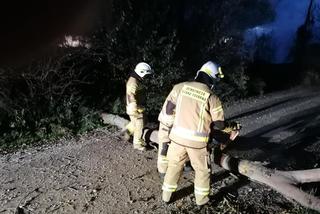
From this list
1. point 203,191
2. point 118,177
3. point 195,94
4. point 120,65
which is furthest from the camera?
point 120,65

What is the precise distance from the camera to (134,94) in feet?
22.0

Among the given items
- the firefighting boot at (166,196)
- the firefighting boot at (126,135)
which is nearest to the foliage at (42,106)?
the firefighting boot at (126,135)

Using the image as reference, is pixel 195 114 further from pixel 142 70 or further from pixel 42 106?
pixel 42 106

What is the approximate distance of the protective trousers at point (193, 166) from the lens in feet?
16.0

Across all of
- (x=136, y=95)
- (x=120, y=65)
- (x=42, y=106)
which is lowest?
(x=42, y=106)

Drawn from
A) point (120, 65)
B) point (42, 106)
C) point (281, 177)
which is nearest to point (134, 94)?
point (281, 177)

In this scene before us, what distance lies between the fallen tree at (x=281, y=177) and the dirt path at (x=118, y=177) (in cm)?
28

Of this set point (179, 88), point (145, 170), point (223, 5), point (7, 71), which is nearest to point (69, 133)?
point (7, 71)

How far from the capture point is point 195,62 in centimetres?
1304

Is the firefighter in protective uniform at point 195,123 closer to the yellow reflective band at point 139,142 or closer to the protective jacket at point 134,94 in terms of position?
the protective jacket at point 134,94

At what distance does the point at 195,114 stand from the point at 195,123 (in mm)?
121

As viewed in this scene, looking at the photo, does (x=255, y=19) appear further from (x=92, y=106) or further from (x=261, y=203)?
(x=261, y=203)

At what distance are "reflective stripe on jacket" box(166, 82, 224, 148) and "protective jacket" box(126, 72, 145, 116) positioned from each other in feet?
6.39

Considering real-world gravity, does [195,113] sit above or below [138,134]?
above
